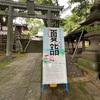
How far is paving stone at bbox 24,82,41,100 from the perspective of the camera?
8.38 feet

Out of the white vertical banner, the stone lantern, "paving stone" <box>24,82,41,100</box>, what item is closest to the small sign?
the white vertical banner

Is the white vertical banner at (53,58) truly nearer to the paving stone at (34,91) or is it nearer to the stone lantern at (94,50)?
the paving stone at (34,91)

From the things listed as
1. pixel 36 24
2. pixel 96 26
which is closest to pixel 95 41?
pixel 96 26

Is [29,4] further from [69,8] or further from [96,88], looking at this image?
[69,8]

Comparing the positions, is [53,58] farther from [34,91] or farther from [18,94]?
[18,94]

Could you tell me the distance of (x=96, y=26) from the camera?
4414 millimetres

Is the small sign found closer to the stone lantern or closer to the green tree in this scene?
the stone lantern

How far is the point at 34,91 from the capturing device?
9.39 feet

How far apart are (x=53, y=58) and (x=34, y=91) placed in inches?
36.9

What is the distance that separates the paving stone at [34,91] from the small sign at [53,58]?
298 millimetres

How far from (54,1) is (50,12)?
335 inches

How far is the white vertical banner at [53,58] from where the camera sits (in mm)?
2783

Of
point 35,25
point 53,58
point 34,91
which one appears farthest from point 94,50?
point 35,25

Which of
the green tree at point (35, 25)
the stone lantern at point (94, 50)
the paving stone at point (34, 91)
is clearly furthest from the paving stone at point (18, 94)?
the green tree at point (35, 25)
